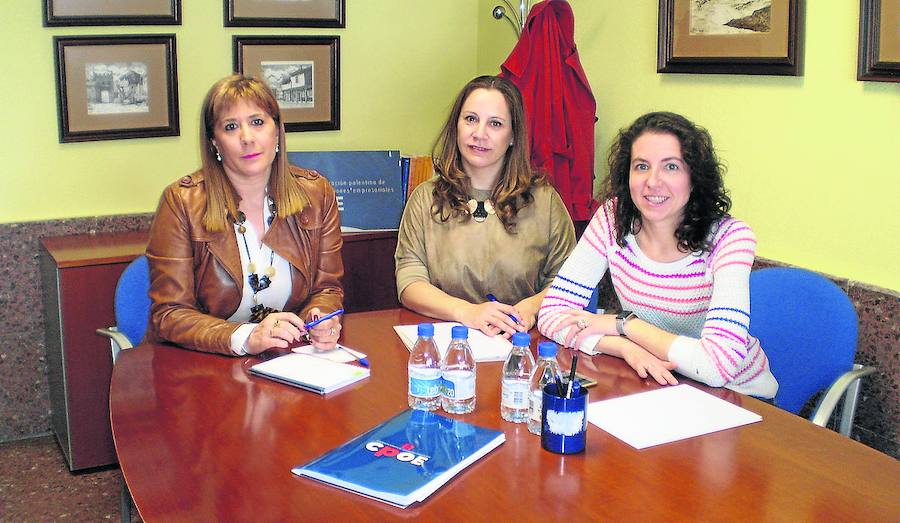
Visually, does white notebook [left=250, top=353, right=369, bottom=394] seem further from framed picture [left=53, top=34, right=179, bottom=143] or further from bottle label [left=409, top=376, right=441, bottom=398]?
framed picture [left=53, top=34, right=179, bottom=143]

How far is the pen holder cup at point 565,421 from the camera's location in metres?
1.62

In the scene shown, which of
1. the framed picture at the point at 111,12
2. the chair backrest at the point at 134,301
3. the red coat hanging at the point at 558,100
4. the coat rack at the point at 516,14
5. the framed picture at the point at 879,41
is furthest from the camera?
the coat rack at the point at 516,14

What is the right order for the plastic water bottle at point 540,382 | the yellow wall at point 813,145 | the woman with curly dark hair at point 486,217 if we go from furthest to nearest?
the woman with curly dark hair at point 486,217, the yellow wall at point 813,145, the plastic water bottle at point 540,382

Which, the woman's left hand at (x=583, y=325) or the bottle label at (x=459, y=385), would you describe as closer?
the bottle label at (x=459, y=385)

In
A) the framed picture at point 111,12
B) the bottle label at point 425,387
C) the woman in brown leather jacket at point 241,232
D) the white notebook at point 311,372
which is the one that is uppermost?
the framed picture at point 111,12

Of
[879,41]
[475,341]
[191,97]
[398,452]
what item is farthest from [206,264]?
[879,41]

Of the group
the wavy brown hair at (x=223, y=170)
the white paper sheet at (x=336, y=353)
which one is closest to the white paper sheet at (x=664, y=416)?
the white paper sheet at (x=336, y=353)

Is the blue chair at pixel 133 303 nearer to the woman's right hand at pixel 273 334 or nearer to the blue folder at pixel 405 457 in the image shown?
the woman's right hand at pixel 273 334

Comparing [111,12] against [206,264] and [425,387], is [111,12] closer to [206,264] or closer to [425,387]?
[206,264]

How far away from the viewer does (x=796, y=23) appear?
2.62 meters

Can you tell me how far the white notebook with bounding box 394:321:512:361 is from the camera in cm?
218

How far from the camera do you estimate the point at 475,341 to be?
7.50 feet

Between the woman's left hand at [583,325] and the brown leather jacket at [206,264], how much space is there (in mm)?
697

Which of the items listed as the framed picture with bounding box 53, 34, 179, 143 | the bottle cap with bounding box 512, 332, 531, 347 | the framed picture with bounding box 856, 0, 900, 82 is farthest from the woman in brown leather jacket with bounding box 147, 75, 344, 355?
the framed picture with bounding box 856, 0, 900, 82
